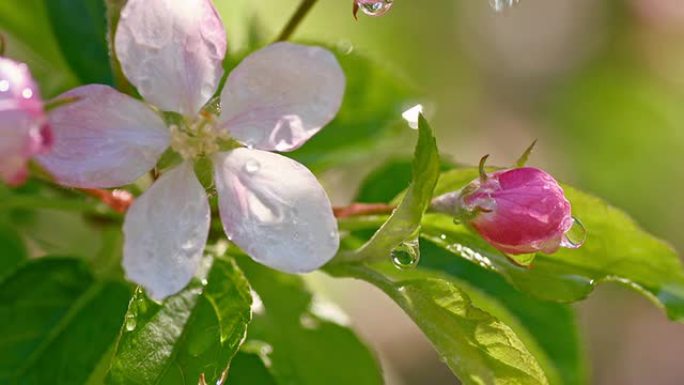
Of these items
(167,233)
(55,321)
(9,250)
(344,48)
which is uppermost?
(167,233)

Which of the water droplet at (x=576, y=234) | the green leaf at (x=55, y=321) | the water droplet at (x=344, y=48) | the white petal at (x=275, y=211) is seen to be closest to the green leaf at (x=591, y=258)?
the water droplet at (x=576, y=234)

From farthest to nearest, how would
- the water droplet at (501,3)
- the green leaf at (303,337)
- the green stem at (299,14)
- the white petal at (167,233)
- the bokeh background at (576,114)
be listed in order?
1. the bokeh background at (576,114)
2. the green leaf at (303,337)
3. the green stem at (299,14)
4. the water droplet at (501,3)
5. the white petal at (167,233)

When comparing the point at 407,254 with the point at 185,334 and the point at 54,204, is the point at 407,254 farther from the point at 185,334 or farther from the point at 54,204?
the point at 54,204

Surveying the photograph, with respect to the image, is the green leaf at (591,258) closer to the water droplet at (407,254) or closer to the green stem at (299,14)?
the water droplet at (407,254)

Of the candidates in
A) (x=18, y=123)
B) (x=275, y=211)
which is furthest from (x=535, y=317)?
(x=18, y=123)

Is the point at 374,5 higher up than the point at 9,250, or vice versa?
the point at 374,5

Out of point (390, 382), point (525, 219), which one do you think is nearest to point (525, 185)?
point (525, 219)
